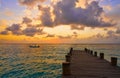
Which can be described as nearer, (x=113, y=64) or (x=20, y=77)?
(x=113, y=64)

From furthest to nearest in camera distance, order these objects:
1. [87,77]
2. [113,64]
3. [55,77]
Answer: [55,77] → [113,64] → [87,77]

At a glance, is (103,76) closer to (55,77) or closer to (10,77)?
(55,77)

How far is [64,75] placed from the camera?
1330 cm

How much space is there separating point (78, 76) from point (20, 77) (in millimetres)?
16835

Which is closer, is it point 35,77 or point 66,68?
point 66,68

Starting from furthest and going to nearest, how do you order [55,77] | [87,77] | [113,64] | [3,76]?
[3,76] → [55,77] → [113,64] → [87,77]

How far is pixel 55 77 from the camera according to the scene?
26766 millimetres

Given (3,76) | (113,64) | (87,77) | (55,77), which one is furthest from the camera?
(3,76)

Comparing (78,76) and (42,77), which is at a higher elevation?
(78,76)

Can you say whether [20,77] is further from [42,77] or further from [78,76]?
[78,76]

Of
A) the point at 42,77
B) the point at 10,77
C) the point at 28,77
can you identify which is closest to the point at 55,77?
the point at 42,77

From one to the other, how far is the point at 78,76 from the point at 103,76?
1.78 m

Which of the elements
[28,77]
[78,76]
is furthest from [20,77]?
[78,76]

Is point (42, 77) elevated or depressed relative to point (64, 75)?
depressed
